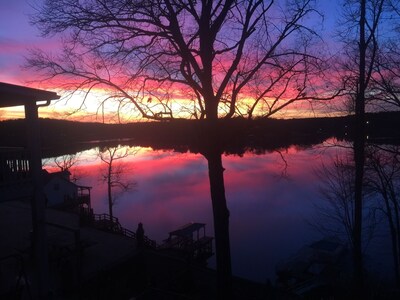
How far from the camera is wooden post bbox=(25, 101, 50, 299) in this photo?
8766 mm

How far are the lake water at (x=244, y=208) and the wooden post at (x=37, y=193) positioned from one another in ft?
31.9

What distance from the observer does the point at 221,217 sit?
915cm

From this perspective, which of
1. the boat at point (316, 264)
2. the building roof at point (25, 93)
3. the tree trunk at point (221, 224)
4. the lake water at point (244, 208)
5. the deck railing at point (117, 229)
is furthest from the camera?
the lake water at point (244, 208)

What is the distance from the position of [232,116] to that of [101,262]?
9.41 metres

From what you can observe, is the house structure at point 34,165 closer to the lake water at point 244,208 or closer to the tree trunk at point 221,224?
the tree trunk at point 221,224

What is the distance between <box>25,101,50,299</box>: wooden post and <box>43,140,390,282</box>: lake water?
9.72 m

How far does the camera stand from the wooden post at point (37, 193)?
8.77m

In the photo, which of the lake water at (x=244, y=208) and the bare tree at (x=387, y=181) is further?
the lake water at (x=244, y=208)

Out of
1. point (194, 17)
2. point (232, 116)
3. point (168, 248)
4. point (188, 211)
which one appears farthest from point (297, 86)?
point (188, 211)

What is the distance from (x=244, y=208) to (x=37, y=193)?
3219 centimetres

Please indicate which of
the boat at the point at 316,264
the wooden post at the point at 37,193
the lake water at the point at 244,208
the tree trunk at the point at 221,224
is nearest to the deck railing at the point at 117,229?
the lake water at the point at 244,208

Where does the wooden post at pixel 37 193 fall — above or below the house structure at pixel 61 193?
above

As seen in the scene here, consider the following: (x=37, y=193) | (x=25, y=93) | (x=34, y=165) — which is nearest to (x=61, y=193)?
(x=37, y=193)

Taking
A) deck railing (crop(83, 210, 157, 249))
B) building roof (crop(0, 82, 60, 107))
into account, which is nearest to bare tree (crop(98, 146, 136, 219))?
deck railing (crop(83, 210, 157, 249))
